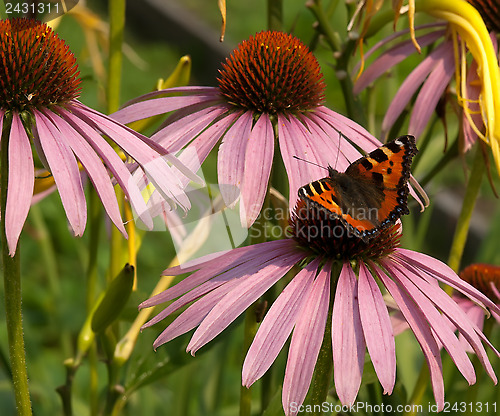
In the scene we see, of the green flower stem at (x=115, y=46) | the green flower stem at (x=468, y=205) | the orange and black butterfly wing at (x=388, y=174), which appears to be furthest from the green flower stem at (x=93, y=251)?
the green flower stem at (x=468, y=205)

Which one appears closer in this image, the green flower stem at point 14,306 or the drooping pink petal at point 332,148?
the green flower stem at point 14,306

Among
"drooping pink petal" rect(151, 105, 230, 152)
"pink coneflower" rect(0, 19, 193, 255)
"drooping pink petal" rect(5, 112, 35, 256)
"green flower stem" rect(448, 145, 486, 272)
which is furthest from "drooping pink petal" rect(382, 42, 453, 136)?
"drooping pink petal" rect(5, 112, 35, 256)

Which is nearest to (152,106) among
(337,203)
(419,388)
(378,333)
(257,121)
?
(257,121)

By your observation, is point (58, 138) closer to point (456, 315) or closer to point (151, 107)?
point (151, 107)

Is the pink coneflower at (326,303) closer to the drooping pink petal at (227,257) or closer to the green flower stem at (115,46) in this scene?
the drooping pink petal at (227,257)

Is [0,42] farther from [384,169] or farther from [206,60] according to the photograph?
[206,60]

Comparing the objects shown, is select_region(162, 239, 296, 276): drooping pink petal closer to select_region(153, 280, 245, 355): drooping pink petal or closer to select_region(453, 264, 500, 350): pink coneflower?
select_region(153, 280, 245, 355): drooping pink petal

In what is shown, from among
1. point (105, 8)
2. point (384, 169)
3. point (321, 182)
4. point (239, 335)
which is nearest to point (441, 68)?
point (384, 169)

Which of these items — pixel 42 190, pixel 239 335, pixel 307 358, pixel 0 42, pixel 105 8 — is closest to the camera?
pixel 307 358
